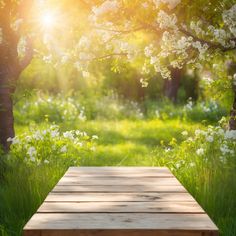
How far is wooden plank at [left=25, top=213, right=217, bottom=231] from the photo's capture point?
309cm

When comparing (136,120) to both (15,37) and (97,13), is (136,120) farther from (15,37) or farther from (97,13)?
(97,13)

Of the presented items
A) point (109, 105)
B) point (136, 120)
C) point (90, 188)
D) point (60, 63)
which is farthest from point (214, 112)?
point (90, 188)

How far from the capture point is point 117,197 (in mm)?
4012

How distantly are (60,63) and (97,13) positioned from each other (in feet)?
7.19

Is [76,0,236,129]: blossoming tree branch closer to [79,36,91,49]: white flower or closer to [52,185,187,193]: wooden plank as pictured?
[79,36,91,49]: white flower

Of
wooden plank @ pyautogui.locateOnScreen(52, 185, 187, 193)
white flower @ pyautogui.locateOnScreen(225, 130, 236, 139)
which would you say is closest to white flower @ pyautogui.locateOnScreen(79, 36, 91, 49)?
white flower @ pyautogui.locateOnScreen(225, 130, 236, 139)

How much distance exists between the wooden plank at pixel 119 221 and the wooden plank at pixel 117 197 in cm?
48

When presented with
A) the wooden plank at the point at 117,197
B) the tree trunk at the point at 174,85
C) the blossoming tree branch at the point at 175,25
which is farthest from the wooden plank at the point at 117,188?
the tree trunk at the point at 174,85

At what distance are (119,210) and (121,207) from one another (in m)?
0.09

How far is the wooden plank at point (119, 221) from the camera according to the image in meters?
3.09

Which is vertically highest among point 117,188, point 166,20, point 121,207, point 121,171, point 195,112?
point 166,20

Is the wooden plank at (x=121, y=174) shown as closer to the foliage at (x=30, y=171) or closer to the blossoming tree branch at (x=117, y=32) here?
the foliage at (x=30, y=171)

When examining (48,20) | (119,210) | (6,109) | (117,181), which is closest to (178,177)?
(117,181)

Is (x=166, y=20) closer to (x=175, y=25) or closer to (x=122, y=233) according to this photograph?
(x=175, y=25)
